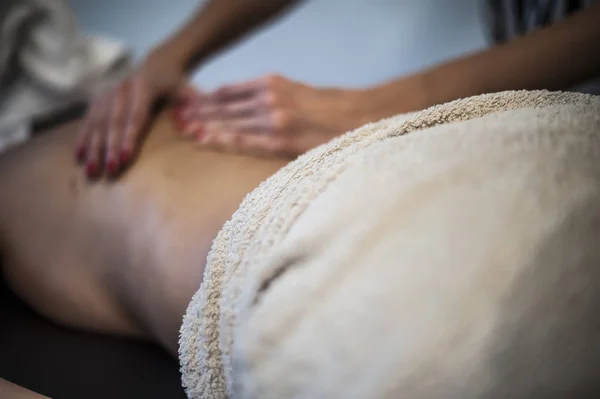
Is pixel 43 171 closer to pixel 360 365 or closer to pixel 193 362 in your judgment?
pixel 193 362

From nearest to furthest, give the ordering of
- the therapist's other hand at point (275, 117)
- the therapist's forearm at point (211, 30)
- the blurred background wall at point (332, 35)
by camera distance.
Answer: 1. the therapist's other hand at point (275, 117)
2. the therapist's forearm at point (211, 30)
3. the blurred background wall at point (332, 35)

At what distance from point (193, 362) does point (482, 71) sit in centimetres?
32

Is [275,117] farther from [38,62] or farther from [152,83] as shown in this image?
[38,62]

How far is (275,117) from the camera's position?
500mm

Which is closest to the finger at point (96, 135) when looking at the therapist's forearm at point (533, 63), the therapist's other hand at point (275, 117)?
the therapist's other hand at point (275, 117)

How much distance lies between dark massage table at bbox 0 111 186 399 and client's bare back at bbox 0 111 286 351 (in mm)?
22

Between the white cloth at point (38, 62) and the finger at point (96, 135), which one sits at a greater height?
the white cloth at point (38, 62)

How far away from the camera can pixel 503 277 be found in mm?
200

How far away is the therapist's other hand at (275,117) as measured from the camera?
0.49 meters

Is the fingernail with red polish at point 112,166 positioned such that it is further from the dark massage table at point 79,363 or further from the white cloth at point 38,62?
the white cloth at point 38,62

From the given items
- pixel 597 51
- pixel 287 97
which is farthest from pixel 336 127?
pixel 597 51

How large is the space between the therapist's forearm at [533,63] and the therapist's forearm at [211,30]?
1.45ft

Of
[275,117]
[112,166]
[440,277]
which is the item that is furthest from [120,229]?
[440,277]

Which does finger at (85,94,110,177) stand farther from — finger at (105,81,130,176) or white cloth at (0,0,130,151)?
white cloth at (0,0,130,151)
